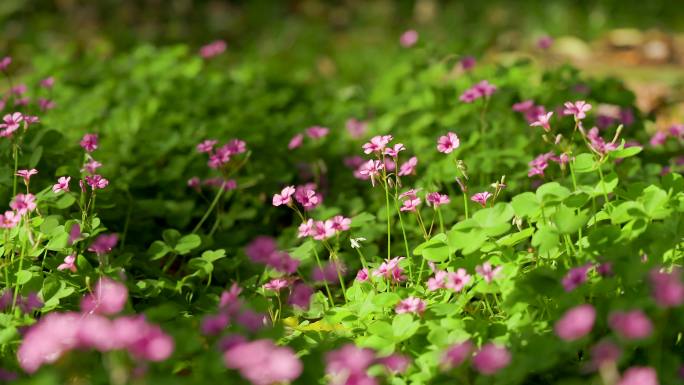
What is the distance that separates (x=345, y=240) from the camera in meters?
2.56

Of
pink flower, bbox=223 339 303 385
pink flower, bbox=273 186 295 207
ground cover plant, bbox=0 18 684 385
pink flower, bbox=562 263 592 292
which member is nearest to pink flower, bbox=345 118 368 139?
ground cover plant, bbox=0 18 684 385

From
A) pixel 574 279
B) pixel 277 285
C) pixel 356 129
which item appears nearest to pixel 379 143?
pixel 277 285

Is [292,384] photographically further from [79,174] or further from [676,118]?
[676,118]

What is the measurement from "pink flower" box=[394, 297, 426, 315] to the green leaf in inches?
29.1

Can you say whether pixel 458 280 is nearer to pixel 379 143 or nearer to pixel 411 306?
pixel 411 306

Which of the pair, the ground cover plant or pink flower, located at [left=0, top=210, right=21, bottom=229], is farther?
pink flower, located at [left=0, top=210, right=21, bottom=229]

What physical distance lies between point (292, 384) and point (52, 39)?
220 inches

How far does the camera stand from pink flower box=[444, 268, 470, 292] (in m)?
1.79

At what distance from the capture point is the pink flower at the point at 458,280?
179cm

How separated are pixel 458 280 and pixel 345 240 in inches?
31.1

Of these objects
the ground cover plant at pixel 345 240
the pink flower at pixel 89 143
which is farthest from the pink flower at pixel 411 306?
the pink flower at pixel 89 143

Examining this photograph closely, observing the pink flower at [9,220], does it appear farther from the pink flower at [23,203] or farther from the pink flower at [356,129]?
the pink flower at [356,129]

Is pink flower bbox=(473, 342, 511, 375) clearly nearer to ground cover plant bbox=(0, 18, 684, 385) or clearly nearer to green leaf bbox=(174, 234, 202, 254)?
ground cover plant bbox=(0, 18, 684, 385)

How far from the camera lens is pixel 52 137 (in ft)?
8.83
